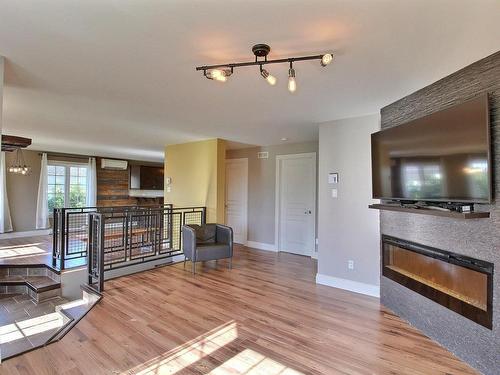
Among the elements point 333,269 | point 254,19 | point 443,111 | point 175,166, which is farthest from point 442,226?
point 175,166

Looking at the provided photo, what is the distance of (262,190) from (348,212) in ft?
9.37

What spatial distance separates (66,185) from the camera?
321 inches

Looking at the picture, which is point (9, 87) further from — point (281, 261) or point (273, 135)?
point (281, 261)

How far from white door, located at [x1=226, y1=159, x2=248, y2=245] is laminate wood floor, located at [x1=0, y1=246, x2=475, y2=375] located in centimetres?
297

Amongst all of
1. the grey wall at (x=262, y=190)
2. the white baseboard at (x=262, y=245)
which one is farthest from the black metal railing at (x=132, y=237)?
the white baseboard at (x=262, y=245)

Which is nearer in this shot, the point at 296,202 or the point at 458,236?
the point at 458,236

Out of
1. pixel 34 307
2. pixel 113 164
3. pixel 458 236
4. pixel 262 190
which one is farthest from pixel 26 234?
pixel 458 236

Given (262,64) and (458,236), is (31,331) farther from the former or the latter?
(458,236)

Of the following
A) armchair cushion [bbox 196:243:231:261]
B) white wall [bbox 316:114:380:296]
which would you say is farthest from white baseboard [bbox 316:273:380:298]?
armchair cushion [bbox 196:243:231:261]

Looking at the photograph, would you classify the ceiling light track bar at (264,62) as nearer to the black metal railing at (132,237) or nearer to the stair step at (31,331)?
the black metal railing at (132,237)

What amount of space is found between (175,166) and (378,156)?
→ 4.49 m

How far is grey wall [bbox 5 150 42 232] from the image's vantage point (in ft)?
23.2

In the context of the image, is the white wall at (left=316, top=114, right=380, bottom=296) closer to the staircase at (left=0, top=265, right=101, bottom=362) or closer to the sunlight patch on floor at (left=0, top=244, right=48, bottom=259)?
the staircase at (left=0, top=265, right=101, bottom=362)

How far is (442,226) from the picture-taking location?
98.6 inches
